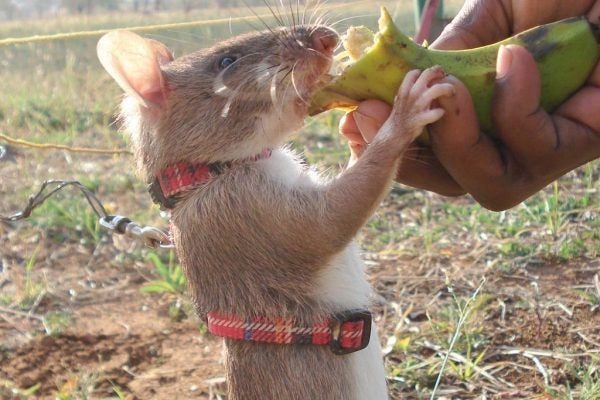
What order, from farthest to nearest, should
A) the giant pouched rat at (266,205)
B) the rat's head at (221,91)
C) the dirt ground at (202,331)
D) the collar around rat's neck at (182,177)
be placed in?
1. the dirt ground at (202,331)
2. the collar around rat's neck at (182,177)
3. the rat's head at (221,91)
4. the giant pouched rat at (266,205)

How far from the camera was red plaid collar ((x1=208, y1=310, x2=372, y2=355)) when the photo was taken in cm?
259

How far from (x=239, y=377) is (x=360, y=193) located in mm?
772

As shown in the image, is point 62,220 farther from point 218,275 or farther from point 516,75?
point 516,75

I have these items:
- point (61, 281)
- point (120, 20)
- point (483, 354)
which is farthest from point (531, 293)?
point (120, 20)

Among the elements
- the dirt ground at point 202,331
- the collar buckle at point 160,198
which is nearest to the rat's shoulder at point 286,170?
the collar buckle at point 160,198

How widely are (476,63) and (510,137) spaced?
26cm

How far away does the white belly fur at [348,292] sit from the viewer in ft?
8.68

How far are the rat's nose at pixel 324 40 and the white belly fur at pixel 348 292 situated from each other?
0.42 meters

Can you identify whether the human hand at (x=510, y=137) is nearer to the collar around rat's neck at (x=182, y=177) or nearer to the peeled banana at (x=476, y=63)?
the peeled banana at (x=476, y=63)

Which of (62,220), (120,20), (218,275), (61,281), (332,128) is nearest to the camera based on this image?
(218,275)

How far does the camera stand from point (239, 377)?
2.65 metres

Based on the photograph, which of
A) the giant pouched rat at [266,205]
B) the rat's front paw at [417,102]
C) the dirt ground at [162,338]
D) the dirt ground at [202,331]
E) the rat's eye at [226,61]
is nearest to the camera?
the rat's front paw at [417,102]

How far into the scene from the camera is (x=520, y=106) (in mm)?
2352

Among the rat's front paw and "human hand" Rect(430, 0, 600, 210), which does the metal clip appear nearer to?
the rat's front paw
